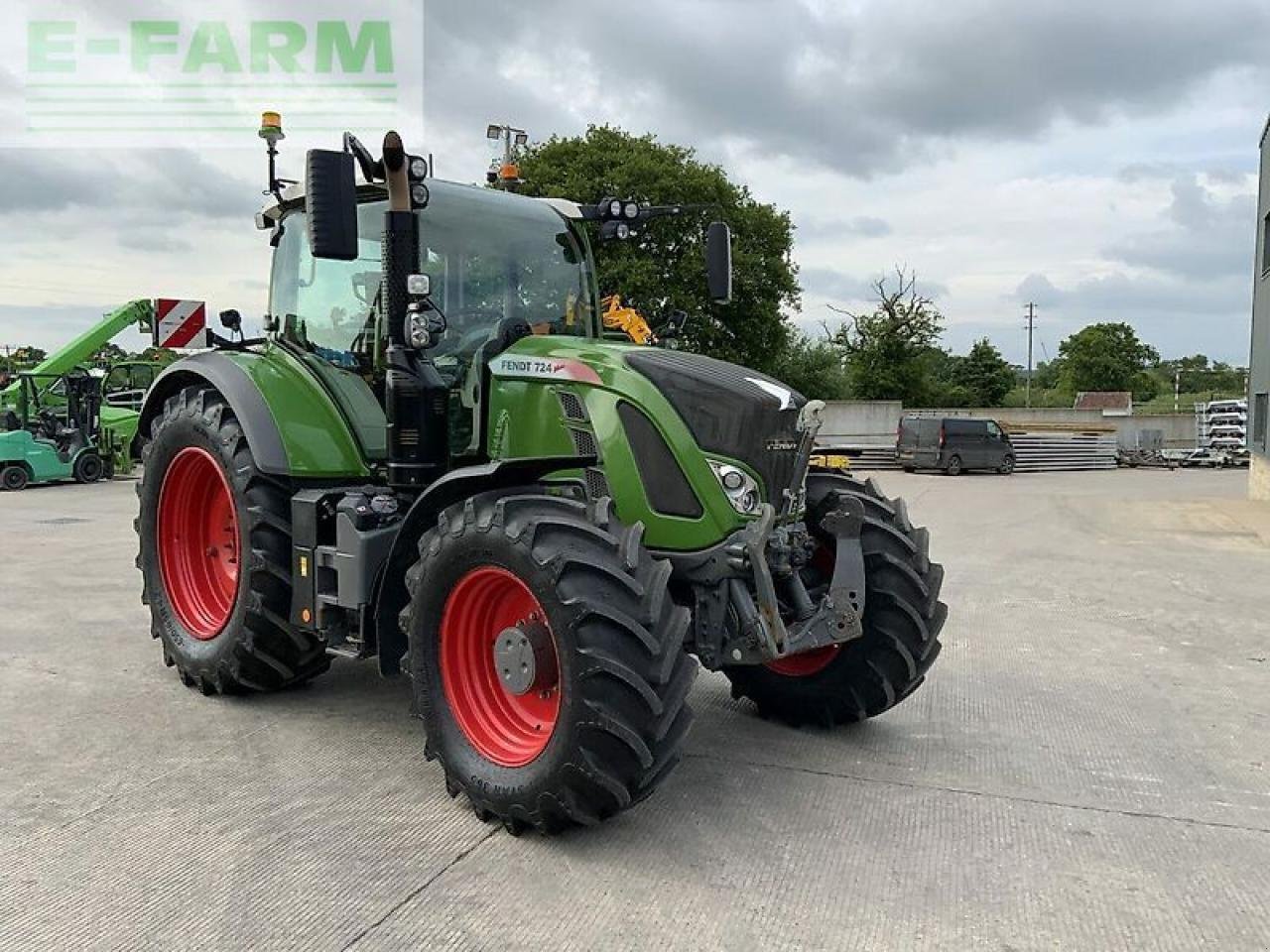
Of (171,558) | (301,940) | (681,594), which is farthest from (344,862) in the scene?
(171,558)

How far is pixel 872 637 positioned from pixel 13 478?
641 inches

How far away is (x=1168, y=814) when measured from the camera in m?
3.94

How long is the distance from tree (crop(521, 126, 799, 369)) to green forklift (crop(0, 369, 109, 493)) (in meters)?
11.2

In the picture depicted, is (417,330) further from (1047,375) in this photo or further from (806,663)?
(1047,375)

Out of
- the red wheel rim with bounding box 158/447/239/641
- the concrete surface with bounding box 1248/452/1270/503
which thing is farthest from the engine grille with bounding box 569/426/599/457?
the concrete surface with bounding box 1248/452/1270/503

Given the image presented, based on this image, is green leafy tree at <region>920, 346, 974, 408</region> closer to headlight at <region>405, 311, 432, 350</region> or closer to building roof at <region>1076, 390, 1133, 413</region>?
building roof at <region>1076, 390, 1133, 413</region>

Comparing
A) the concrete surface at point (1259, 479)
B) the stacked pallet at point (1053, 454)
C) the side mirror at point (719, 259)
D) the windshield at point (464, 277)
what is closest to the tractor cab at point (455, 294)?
the windshield at point (464, 277)

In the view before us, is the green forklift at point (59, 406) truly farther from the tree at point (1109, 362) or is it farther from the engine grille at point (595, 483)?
the tree at point (1109, 362)

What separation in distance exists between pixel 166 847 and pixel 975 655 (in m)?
4.66

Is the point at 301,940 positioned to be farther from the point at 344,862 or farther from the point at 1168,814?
the point at 1168,814

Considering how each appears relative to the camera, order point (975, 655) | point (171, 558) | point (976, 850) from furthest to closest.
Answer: point (975, 655)
point (171, 558)
point (976, 850)

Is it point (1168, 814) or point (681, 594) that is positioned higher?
point (681, 594)

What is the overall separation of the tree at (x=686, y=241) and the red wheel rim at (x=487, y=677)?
67.9ft

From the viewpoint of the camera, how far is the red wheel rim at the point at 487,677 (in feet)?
12.4
